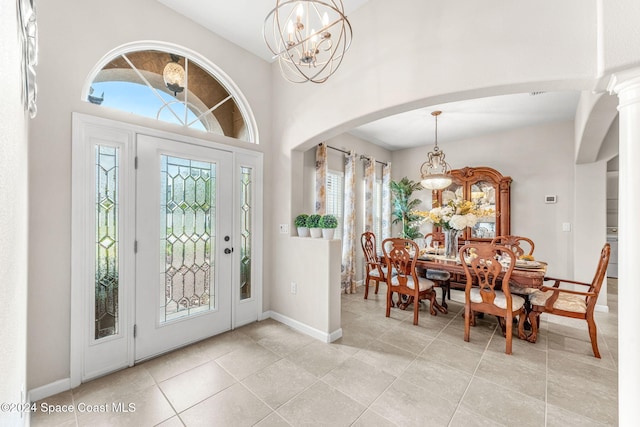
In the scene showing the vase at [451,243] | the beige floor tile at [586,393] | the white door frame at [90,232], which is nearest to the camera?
the beige floor tile at [586,393]

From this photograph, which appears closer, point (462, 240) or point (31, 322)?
point (31, 322)

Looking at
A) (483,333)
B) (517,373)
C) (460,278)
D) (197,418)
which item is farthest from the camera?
(460,278)

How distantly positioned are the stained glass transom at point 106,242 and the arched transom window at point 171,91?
51cm

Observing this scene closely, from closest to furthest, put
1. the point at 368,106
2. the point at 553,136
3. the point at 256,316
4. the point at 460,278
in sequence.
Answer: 1. the point at 368,106
2. the point at 256,316
3. the point at 460,278
4. the point at 553,136

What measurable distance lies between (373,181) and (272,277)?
283 cm

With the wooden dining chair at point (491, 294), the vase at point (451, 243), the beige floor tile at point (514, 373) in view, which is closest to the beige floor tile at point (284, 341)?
the beige floor tile at point (514, 373)

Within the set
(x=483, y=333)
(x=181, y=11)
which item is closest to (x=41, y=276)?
(x=181, y=11)

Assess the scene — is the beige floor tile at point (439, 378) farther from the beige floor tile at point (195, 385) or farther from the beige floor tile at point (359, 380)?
the beige floor tile at point (195, 385)

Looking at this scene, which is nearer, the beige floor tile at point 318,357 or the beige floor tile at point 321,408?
the beige floor tile at point 321,408

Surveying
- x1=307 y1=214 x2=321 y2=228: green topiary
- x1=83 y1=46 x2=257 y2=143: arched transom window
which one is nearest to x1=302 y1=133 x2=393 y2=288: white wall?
x1=307 y1=214 x2=321 y2=228: green topiary

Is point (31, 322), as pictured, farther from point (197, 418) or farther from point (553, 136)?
point (553, 136)

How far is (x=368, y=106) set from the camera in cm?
245

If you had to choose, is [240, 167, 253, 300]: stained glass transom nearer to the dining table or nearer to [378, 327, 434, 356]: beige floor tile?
[378, 327, 434, 356]: beige floor tile

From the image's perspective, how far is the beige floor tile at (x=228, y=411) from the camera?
1.70 m
